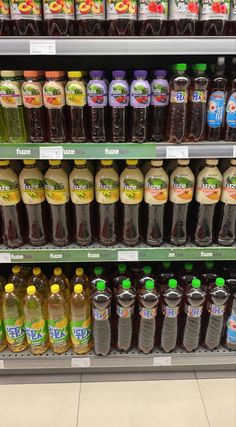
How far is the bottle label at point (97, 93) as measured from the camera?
1.53 meters

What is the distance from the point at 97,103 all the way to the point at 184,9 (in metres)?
0.49

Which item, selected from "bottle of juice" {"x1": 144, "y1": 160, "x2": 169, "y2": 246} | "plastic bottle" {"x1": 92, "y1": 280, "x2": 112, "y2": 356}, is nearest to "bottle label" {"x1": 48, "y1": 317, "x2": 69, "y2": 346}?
"plastic bottle" {"x1": 92, "y1": 280, "x2": 112, "y2": 356}

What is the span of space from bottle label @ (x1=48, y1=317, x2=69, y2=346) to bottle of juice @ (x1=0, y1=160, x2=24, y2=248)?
1.38 ft

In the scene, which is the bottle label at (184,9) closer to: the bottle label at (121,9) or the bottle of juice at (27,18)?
the bottle label at (121,9)

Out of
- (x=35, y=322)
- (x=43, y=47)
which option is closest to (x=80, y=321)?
(x=35, y=322)

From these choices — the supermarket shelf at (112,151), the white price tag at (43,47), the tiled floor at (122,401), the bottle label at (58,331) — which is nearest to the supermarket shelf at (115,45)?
the white price tag at (43,47)

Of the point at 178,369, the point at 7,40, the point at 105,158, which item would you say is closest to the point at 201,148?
the point at 105,158

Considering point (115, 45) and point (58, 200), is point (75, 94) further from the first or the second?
point (58, 200)

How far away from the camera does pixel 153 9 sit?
1.45m

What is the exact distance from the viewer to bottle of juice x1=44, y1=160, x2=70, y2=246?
168 centimetres

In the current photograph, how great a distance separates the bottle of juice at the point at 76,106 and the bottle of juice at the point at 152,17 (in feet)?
1.04

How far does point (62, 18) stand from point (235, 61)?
0.75 metres

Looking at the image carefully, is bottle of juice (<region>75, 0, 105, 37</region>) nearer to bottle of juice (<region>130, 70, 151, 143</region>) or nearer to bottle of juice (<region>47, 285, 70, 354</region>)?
bottle of juice (<region>130, 70, 151, 143</region>)

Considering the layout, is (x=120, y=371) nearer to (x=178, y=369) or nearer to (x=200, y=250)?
(x=178, y=369)
